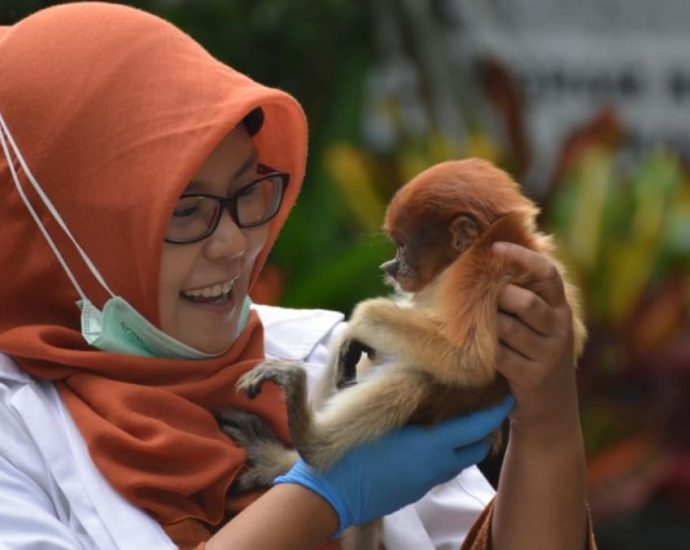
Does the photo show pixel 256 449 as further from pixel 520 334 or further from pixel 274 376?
pixel 520 334

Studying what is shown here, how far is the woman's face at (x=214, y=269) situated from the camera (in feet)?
9.43

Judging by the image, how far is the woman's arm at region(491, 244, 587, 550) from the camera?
2.79 meters

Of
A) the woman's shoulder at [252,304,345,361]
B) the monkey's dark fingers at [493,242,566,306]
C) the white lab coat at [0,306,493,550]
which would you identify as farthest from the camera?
the woman's shoulder at [252,304,345,361]

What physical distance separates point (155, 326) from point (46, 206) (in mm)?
292

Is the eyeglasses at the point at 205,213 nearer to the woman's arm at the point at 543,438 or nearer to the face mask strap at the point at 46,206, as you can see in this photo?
the face mask strap at the point at 46,206

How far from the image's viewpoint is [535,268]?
2.79 metres

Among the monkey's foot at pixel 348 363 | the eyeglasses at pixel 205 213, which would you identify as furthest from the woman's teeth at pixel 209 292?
the monkey's foot at pixel 348 363

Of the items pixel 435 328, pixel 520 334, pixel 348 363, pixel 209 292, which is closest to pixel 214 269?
pixel 209 292

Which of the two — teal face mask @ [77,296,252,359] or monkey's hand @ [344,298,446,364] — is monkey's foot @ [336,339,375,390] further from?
teal face mask @ [77,296,252,359]

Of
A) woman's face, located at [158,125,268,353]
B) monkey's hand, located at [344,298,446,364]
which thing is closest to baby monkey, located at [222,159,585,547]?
monkey's hand, located at [344,298,446,364]

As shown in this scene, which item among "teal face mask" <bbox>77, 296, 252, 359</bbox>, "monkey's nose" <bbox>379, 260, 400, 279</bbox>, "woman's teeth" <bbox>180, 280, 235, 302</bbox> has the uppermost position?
"monkey's nose" <bbox>379, 260, 400, 279</bbox>

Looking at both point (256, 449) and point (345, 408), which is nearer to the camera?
point (345, 408)

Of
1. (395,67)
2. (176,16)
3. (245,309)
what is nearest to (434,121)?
(395,67)

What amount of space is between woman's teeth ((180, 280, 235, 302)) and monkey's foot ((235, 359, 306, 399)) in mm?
173
